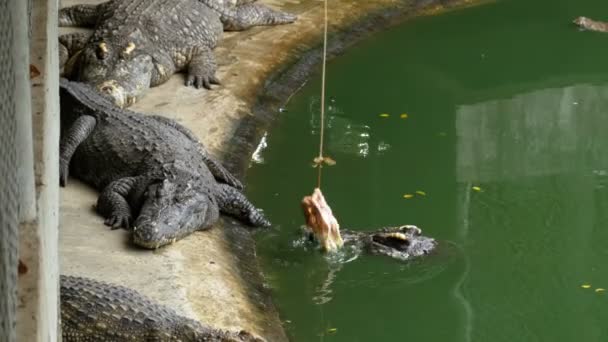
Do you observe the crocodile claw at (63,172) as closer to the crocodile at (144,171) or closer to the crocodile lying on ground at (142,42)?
the crocodile at (144,171)

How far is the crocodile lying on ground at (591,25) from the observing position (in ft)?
35.0

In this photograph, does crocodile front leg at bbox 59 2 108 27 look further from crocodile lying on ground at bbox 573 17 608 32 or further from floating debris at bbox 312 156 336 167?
crocodile lying on ground at bbox 573 17 608 32

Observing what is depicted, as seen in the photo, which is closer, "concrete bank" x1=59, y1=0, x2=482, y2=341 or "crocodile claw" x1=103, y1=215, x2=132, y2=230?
"concrete bank" x1=59, y1=0, x2=482, y2=341

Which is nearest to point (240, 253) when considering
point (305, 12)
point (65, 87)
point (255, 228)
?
point (255, 228)

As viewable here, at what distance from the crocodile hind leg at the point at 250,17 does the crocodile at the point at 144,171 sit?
100 inches

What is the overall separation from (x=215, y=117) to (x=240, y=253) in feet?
6.51

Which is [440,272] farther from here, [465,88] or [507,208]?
[465,88]

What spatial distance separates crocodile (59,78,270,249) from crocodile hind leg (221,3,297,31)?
2.55m

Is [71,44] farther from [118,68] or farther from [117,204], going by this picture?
[117,204]

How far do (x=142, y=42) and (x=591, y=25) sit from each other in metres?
4.56

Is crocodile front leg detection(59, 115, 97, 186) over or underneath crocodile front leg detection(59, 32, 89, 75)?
underneath

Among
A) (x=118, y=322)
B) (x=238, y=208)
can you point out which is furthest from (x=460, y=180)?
(x=118, y=322)

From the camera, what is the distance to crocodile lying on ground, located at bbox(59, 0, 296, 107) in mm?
8188

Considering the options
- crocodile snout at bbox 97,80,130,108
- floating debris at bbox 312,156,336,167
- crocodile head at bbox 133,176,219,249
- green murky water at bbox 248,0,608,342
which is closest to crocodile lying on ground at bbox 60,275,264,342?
green murky water at bbox 248,0,608,342
